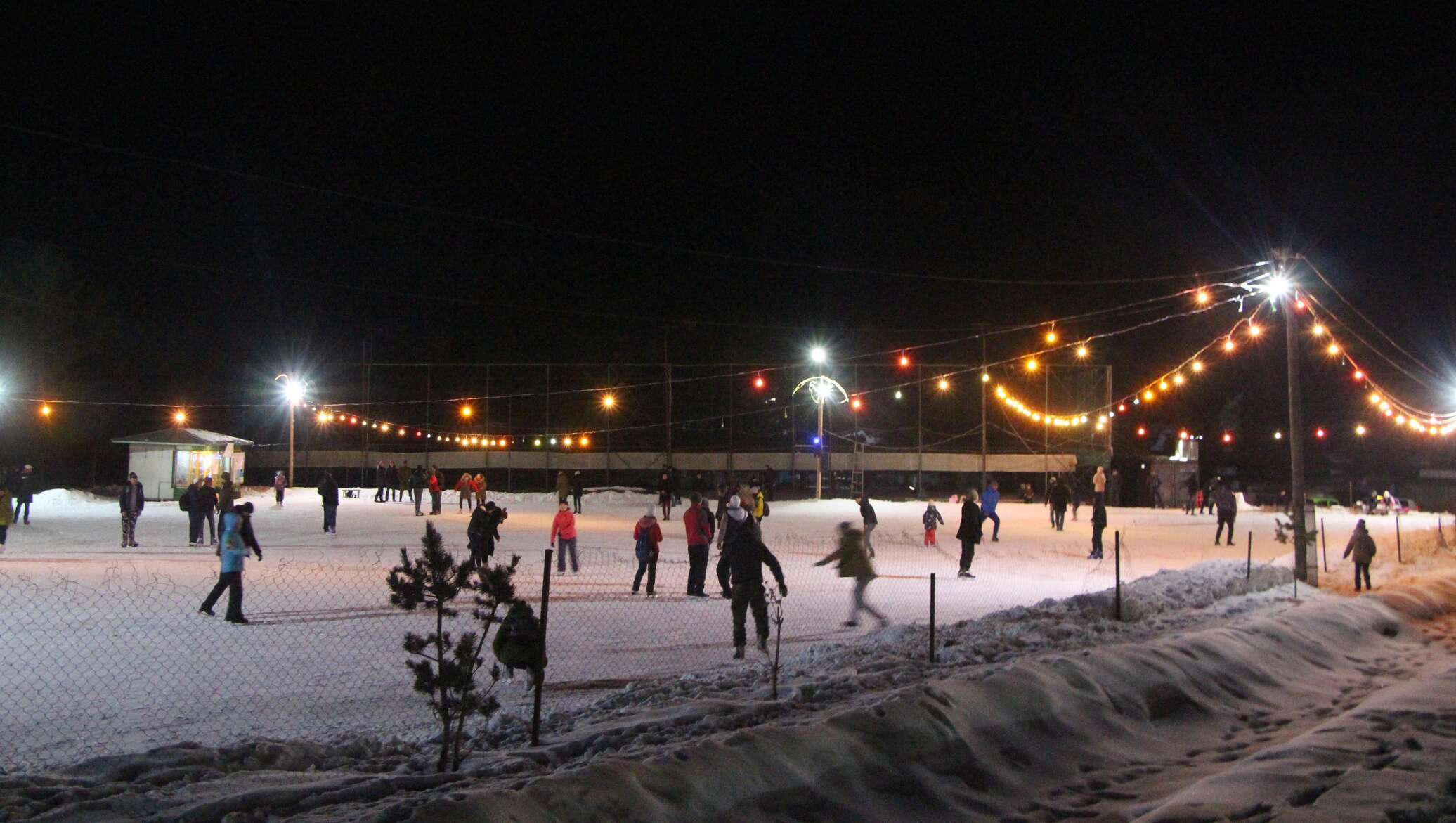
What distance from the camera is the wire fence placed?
759 cm

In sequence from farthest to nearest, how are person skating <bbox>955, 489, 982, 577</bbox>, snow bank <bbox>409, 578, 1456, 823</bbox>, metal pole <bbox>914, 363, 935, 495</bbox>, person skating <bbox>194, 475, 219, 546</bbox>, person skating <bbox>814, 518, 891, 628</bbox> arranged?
1. metal pole <bbox>914, 363, 935, 495</bbox>
2. person skating <bbox>194, 475, 219, 546</bbox>
3. person skating <bbox>955, 489, 982, 577</bbox>
4. person skating <bbox>814, 518, 891, 628</bbox>
5. snow bank <bbox>409, 578, 1456, 823</bbox>

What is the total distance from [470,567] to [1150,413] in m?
61.5

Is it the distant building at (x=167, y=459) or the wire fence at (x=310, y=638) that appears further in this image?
the distant building at (x=167, y=459)

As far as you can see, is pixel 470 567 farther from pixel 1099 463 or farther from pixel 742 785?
pixel 1099 463

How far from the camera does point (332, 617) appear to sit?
482 inches

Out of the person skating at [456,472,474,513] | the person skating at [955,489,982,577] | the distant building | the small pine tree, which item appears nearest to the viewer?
the small pine tree

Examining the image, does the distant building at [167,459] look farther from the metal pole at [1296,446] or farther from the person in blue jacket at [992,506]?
the metal pole at [1296,446]

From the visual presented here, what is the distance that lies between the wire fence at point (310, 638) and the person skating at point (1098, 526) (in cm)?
87

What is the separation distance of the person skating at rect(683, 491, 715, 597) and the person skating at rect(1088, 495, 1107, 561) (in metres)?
9.35

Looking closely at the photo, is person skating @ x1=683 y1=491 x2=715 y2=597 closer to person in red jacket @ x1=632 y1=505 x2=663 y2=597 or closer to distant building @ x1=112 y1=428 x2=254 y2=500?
person in red jacket @ x1=632 y1=505 x2=663 y2=597

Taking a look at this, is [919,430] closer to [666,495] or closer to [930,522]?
[666,495]

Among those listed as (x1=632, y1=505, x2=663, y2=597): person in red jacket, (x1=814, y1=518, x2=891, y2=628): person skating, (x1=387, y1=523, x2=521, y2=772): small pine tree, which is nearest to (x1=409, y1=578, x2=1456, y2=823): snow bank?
(x1=387, y1=523, x2=521, y2=772): small pine tree

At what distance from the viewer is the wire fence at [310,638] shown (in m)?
7.59

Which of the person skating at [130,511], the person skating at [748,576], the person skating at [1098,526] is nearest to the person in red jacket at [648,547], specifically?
the person skating at [748,576]
